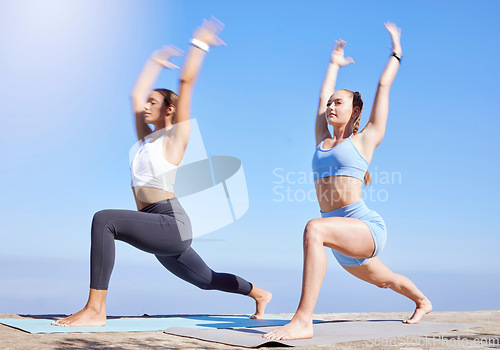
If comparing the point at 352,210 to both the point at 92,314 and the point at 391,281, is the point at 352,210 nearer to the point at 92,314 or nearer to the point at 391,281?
the point at 391,281

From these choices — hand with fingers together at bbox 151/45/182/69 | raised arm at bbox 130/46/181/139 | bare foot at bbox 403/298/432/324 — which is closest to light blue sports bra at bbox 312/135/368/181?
bare foot at bbox 403/298/432/324

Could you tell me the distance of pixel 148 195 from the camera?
4199 mm

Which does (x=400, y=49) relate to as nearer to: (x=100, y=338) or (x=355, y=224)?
(x=355, y=224)

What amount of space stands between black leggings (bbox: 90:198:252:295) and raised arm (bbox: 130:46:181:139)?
88 centimetres

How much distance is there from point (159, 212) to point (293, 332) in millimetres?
1611

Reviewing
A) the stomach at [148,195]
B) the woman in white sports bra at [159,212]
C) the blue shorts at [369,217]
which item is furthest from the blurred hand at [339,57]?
the stomach at [148,195]

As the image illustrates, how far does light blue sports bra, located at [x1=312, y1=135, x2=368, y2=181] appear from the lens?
386cm

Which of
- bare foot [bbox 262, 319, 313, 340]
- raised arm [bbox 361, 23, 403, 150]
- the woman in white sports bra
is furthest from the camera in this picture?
raised arm [bbox 361, 23, 403, 150]

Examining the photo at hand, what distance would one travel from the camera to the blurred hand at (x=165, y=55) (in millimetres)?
4891

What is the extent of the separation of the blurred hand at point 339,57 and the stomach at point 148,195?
2.01 metres

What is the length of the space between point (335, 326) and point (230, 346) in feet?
4.44

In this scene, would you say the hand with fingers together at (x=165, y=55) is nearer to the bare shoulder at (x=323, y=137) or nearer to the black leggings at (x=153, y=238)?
the black leggings at (x=153, y=238)

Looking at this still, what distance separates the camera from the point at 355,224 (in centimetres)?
356

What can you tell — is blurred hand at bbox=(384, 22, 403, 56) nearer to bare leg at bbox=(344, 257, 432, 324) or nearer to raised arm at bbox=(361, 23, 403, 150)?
raised arm at bbox=(361, 23, 403, 150)
